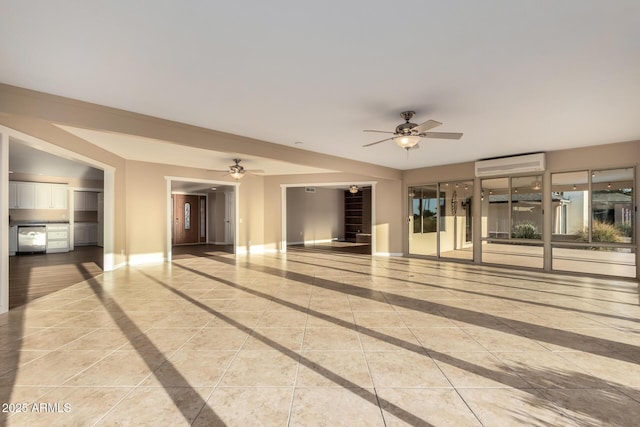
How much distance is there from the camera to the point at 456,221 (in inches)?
337

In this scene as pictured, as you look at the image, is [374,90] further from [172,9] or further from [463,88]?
[172,9]

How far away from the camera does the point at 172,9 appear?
1.96m

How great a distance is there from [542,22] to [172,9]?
2.55 m

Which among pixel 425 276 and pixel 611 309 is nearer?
pixel 611 309

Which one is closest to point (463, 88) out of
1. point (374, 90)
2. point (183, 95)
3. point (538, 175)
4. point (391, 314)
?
point (374, 90)

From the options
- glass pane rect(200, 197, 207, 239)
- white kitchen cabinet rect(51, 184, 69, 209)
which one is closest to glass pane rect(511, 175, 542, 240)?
glass pane rect(200, 197, 207, 239)

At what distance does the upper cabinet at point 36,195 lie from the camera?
29.4ft

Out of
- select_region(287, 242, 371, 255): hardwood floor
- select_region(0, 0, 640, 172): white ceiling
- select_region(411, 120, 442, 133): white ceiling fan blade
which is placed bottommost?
select_region(287, 242, 371, 255): hardwood floor

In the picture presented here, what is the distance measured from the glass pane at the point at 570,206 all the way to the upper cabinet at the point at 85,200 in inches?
538

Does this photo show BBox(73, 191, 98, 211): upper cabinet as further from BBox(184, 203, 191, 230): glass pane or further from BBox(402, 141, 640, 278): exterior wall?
BBox(402, 141, 640, 278): exterior wall

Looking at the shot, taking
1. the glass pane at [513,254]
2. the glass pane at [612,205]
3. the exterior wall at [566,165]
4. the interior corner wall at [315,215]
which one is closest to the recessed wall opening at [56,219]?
the interior corner wall at [315,215]

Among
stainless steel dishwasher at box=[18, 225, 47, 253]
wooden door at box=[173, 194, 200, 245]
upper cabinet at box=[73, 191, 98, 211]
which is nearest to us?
stainless steel dishwasher at box=[18, 225, 47, 253]

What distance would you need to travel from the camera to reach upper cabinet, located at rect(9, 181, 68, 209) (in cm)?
896

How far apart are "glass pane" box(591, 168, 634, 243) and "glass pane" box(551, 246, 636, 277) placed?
318 millimetres
